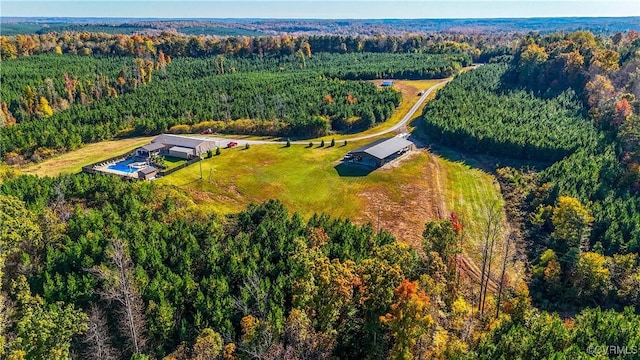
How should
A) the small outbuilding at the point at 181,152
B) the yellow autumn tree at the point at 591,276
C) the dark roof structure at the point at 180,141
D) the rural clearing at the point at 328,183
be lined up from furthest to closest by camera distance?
1. the dark roof structure at the point at 180,141
2. the small outbuilding at the point at 181,152
3. the rural clearing at the point at 328,183
4. the yellow autumn tree at the point at 591,276

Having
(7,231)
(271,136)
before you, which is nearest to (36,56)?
(271,136)

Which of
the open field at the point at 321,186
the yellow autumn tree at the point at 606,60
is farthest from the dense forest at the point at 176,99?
the yellow autumn tree at the point at 606,60

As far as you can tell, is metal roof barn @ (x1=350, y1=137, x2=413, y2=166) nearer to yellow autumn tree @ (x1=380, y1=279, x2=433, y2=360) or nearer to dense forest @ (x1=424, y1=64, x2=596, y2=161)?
dense forest @ (x1=424, y1=64, x2=596, y2=161)

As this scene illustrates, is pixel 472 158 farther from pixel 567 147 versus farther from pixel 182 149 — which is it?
pixel 182 149

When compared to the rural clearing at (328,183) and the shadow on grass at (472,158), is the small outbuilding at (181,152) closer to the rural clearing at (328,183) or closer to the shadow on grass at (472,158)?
the rural clearing at (328,183)

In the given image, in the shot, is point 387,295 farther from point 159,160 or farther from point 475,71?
point 475,71
